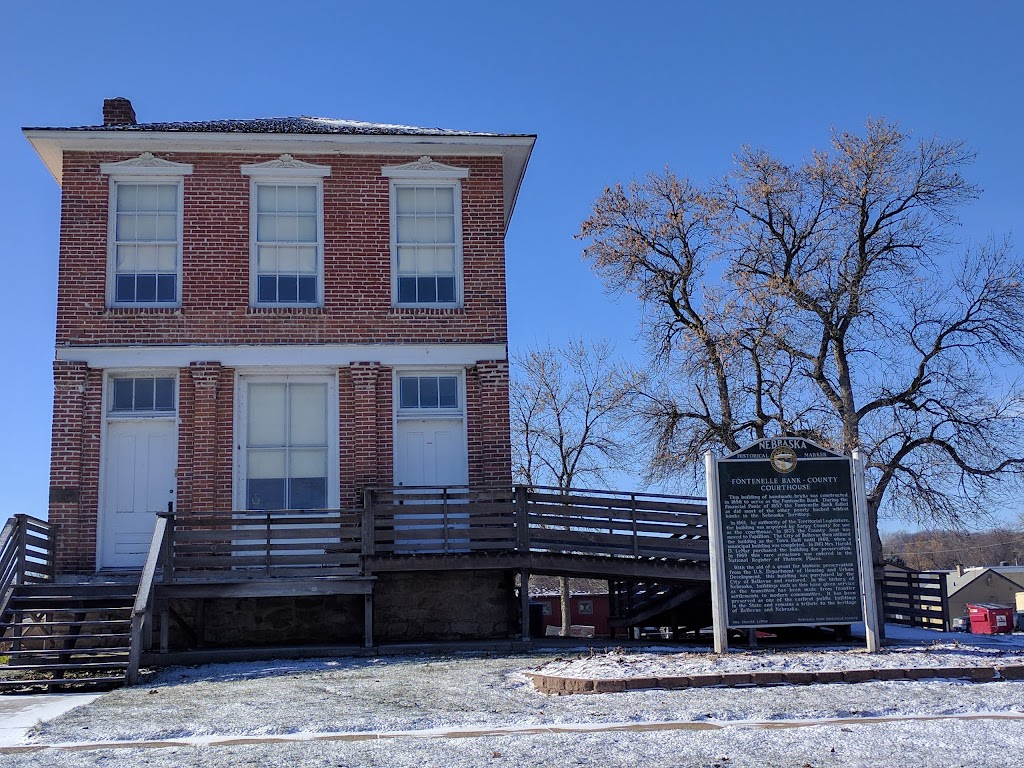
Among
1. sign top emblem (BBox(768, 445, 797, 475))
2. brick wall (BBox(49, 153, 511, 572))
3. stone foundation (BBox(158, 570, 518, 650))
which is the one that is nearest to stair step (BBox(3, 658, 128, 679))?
stone foundation (BBox(158, 570, 518, 650))

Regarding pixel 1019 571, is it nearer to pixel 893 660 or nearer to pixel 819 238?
pixel 819 238

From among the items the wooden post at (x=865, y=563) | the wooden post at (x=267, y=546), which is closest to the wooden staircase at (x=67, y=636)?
the wooden post at (x=267, y=546)

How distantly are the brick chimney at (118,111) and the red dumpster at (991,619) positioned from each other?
90.0ft

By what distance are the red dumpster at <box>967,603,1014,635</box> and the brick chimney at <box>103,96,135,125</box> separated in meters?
27.4

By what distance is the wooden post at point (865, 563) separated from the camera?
12.6 metres

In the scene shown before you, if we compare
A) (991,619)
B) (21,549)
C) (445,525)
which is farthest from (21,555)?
(991,619)

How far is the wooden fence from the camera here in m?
20.9

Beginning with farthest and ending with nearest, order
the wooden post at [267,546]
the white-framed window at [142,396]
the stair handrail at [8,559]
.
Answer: the white-framed window at [142,396] < the wooden post at [267,546] < the stair handrail at [8,559]

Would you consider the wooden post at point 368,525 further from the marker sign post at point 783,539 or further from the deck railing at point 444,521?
the marker sign post at point 783,539

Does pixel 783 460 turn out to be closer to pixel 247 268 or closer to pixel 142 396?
pixel 247 268

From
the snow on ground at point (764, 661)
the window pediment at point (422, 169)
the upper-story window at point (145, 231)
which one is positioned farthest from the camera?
the window pediment at point (422, 169)

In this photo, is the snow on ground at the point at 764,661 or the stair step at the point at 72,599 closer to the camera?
the snow on ground at the point at 764,661

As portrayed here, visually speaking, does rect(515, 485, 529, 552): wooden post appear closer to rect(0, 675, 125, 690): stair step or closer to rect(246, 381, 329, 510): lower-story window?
rect(246, 381, 329, 510): lower-story window

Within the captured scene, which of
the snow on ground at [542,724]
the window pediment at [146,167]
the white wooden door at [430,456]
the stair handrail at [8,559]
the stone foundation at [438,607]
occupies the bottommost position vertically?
the snow on ground at [542,724]
